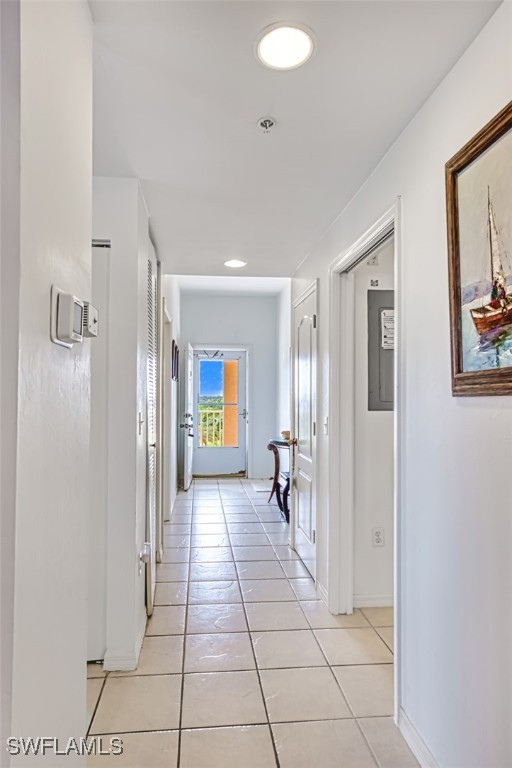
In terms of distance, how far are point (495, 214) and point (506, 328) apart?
11.7 inches

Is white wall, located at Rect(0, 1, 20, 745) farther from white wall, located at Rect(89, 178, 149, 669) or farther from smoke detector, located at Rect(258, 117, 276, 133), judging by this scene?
white wall, located at Rect(89, 178, 149, 669)

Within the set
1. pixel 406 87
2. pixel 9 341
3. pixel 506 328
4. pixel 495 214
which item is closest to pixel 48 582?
pixel 9 341

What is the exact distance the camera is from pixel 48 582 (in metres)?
0.98

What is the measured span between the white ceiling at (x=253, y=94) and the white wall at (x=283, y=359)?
11.9ft

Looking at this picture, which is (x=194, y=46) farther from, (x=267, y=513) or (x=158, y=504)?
(x=267, y=513)

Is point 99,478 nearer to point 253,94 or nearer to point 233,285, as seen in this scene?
point 253,94

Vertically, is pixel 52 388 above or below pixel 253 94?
below

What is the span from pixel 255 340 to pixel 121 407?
4913 millimetres

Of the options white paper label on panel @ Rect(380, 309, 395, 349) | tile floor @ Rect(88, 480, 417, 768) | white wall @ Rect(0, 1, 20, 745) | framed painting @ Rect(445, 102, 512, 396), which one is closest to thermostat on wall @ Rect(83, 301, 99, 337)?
white wall @ Rect(0, 1, 20, 745)

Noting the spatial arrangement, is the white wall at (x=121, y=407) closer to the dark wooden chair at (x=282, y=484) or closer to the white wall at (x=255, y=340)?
the dark wooden chair at (x=282, y=484)

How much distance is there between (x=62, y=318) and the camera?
3.28 ft

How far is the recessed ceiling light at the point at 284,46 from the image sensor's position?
1.29 metres

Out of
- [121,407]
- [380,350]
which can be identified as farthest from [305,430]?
[121,407]

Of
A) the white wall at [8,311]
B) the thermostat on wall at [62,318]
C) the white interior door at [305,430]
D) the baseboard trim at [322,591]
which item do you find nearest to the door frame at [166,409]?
the white interior door at [305,430]
